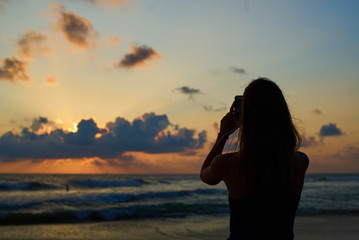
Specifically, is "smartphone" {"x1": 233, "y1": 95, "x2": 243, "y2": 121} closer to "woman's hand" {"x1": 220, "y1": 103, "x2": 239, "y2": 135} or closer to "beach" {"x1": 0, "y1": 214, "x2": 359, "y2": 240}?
"woman's hand" {"x1": 220, "y1": 103, "x2": 239, "y2": 135}

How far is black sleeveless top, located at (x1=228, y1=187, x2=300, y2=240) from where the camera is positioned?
1.78 m

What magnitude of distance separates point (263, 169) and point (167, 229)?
30.0ft

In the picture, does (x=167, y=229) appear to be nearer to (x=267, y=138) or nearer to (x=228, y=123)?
(x=228, y=123)

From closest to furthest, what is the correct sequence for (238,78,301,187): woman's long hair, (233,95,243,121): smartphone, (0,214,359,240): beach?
(238,78,301,187): woman's long hair, (233,95,243,121): smartphone, (0,214,359,240): beach

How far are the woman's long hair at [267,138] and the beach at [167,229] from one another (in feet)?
25.3

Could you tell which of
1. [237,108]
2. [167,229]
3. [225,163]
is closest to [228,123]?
[237,108]

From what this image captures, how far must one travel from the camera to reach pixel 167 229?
10.5 m

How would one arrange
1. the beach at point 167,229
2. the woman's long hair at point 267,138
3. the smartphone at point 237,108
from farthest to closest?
the beach at point 167,229, the smartphone at point 237,108, the woman's long hair at point 267,138

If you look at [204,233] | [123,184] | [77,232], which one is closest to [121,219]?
[77,232]

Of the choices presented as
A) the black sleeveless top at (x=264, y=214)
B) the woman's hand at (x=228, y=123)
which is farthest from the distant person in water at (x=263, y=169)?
the woman's hand at (x=228, y=123)

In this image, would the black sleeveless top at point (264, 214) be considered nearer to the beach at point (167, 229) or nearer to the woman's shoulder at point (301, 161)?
the woman's shoulder at point (301, 161)

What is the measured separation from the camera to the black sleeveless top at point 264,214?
69.9 inches

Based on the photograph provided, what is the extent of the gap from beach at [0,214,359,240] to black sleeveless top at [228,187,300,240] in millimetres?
7596

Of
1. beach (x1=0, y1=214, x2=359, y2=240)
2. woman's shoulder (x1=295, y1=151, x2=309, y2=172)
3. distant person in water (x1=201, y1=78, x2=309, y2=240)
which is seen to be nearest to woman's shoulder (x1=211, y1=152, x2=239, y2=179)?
distant person in water (x1=201, y1=78, x2=309, y2=240)
